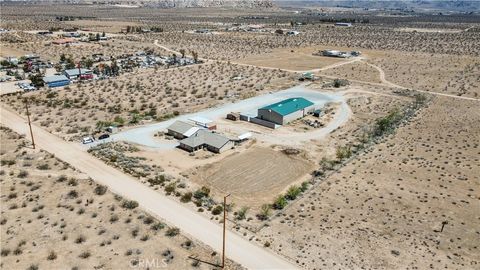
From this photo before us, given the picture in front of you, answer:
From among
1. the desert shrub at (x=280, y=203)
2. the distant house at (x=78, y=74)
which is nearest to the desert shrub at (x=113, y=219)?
the desert shrub at (x=280, y=203)

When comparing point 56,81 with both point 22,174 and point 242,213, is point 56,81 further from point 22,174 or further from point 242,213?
point 242,213

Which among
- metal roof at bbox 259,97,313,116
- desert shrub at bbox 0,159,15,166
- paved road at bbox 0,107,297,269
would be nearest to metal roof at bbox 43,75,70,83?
paved road at bbox 0,107,297,269

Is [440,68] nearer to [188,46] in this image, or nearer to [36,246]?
[188,46]

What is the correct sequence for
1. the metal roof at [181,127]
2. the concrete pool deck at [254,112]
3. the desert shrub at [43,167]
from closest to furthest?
the desert shrub at [43,167] → the concrete pool deck at [254,112] → the metal roof at [181,127]

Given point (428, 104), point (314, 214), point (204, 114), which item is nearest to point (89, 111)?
point (204, 114)

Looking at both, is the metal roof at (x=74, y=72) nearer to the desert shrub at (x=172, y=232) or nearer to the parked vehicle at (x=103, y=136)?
the parked vehicle at (x=103, y=136)

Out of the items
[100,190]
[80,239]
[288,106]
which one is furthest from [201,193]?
[288,106]

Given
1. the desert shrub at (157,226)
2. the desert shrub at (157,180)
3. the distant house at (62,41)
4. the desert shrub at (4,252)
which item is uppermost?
the desert shrub at (157,226)
